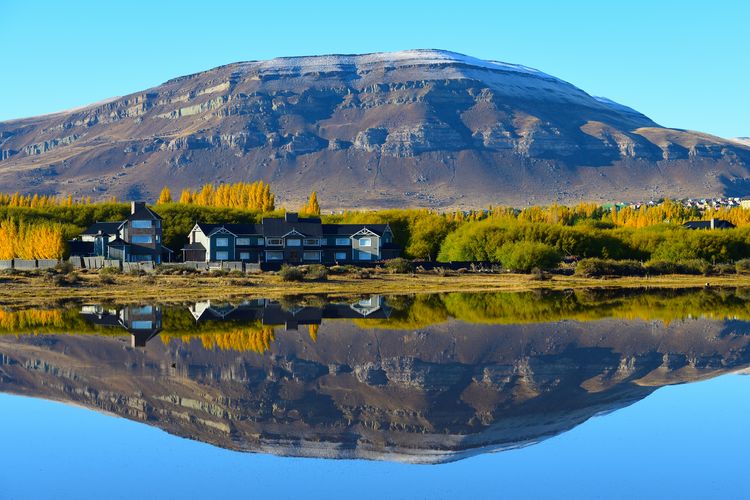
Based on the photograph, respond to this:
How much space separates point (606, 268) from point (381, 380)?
185ft

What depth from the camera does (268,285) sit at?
68.4 m

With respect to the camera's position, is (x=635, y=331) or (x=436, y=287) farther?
(x=436, y=287)

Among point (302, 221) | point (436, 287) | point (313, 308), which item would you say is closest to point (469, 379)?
point (313, 308)

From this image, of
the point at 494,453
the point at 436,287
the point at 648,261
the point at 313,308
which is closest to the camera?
the point at 494,453

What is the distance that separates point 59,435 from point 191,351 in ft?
39.3

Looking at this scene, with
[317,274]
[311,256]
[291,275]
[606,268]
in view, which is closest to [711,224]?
[606,268]

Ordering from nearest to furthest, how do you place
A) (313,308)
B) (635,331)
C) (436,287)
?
(635,331), (313,308), (436,287)

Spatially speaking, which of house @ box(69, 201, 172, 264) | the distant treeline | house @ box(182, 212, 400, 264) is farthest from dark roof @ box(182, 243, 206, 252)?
the distant treeline

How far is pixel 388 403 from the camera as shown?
24891mm

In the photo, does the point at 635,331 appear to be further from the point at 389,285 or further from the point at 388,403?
the point at 389,285

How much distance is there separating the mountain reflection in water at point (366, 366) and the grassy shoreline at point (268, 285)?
6.77m

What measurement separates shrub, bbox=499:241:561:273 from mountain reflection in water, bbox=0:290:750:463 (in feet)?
101

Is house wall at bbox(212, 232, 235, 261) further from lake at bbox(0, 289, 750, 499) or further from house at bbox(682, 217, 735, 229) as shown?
house at bbox(682, 217, 735, 229)

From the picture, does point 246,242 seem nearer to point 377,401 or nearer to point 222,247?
point 222,247
